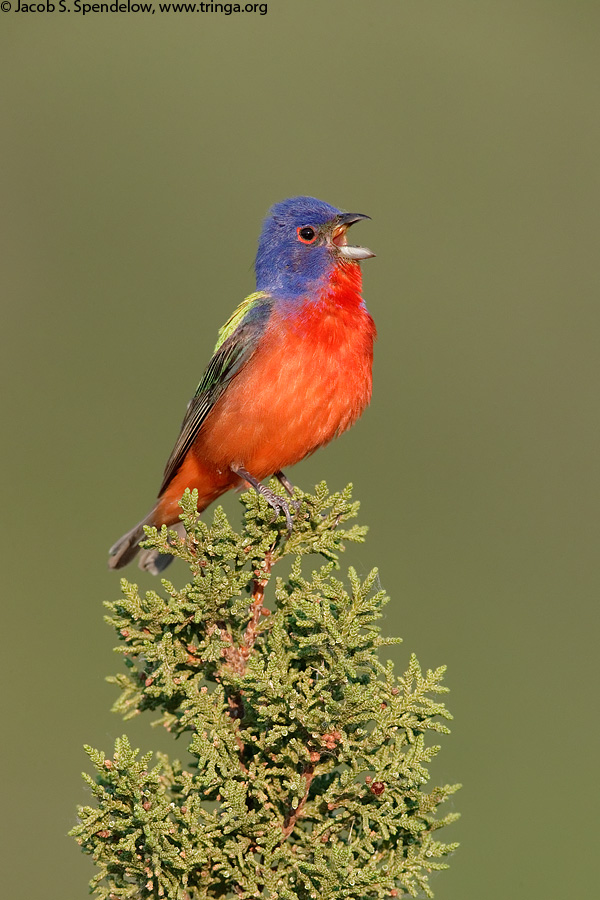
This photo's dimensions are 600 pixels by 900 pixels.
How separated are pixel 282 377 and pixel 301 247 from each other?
1016mm

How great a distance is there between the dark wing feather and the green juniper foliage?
1913 mm

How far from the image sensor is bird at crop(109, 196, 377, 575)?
16.5 ft

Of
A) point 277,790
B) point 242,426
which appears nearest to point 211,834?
point 277,790

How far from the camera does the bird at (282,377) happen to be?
5.04 m

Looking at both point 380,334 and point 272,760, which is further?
point 380,334

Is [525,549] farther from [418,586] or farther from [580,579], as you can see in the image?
[418,586]

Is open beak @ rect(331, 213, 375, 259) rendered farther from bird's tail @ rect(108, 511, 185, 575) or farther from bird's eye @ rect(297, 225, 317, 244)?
bird's tail @ rect(108, 511, 185, 575)

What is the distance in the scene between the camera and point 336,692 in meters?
3.22

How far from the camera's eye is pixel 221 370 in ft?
17.6

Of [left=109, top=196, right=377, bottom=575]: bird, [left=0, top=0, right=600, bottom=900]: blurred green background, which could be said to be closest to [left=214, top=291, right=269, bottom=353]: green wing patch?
[left=109, top=196, right=377, bottom=575]: bird

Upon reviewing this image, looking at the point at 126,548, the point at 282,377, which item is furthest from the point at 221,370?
the point at 126,548

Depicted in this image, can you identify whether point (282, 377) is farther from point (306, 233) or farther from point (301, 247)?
point (306, 233)

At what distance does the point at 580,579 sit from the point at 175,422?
14.3 feet

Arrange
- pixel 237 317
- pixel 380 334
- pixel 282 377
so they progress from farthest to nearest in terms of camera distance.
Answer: pixel 380 334 → pixel 237 317 → pixel 282 377
